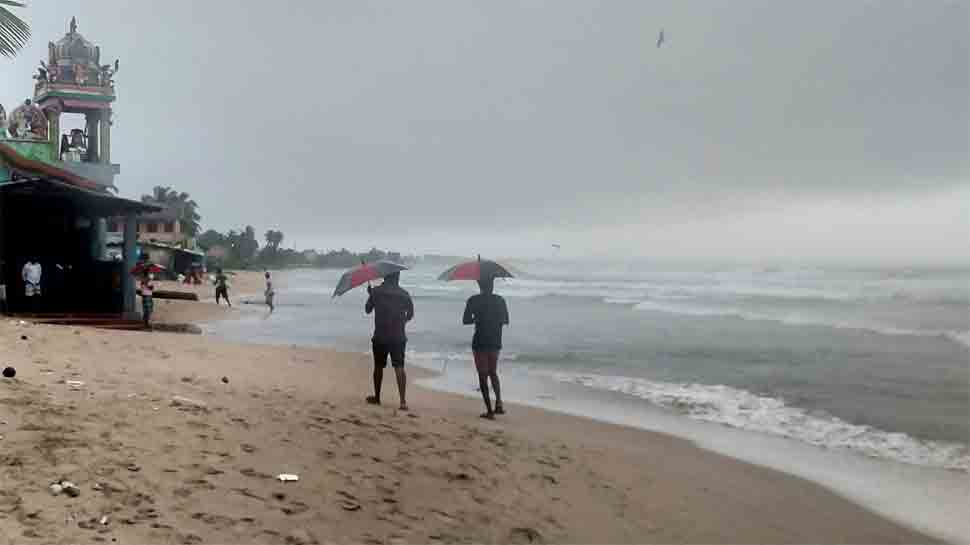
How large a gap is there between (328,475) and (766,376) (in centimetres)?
1128

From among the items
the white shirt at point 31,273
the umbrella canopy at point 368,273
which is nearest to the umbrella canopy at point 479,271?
the umbrella canopy at point 368,273

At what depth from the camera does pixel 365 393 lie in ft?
33.6

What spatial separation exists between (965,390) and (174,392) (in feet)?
41.8

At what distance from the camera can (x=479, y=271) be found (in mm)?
8836

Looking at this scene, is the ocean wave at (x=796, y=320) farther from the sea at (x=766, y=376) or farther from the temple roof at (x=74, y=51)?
the temple roof at (x=74, y=51)

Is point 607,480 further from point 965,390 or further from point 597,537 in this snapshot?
point 965,390

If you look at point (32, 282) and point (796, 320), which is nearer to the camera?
point (32, 282)

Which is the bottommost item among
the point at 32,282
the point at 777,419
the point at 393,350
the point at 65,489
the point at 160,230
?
the point at 777,419

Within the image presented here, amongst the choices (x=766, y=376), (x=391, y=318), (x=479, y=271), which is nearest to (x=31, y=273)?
(x=391, y=318)

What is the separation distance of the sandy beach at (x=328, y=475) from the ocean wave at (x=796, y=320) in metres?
16.1

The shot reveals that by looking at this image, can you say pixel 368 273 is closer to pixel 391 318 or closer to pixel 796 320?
pixel 391 318

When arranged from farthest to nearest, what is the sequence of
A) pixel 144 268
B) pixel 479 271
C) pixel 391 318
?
pixel 144 268, pixel 479 271, pixel 391 318

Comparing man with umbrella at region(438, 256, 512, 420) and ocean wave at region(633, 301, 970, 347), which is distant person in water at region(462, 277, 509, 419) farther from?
ocean wave at region(633, 301, 970, 347)

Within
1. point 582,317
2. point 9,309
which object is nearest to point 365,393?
point 9,309
